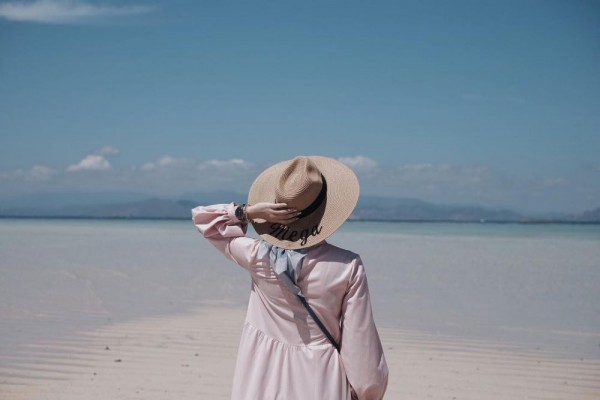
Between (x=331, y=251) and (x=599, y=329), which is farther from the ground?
(x=331, y=251)

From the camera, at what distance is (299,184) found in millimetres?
2400

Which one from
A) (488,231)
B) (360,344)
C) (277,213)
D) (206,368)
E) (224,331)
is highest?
(277,213)

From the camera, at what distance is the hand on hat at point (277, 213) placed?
7.98 feet

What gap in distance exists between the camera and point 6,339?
7.14m

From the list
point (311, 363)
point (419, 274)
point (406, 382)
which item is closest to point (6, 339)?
point (406, 382)

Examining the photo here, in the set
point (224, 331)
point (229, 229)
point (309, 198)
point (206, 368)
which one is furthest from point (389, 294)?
point (309, 198)

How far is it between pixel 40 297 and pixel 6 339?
3.01 meters

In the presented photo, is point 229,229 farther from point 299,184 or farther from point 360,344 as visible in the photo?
point 360,344

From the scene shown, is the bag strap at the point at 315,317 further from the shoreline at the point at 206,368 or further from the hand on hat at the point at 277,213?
the shoreline at the point at 206,368

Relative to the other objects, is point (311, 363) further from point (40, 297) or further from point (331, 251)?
point (40, 297)

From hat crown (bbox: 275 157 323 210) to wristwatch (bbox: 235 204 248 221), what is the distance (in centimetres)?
14

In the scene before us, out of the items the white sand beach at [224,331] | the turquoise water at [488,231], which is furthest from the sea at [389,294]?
the turquoise water at [488,231]

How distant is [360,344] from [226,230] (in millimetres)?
574

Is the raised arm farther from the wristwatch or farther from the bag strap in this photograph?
the bag strap
